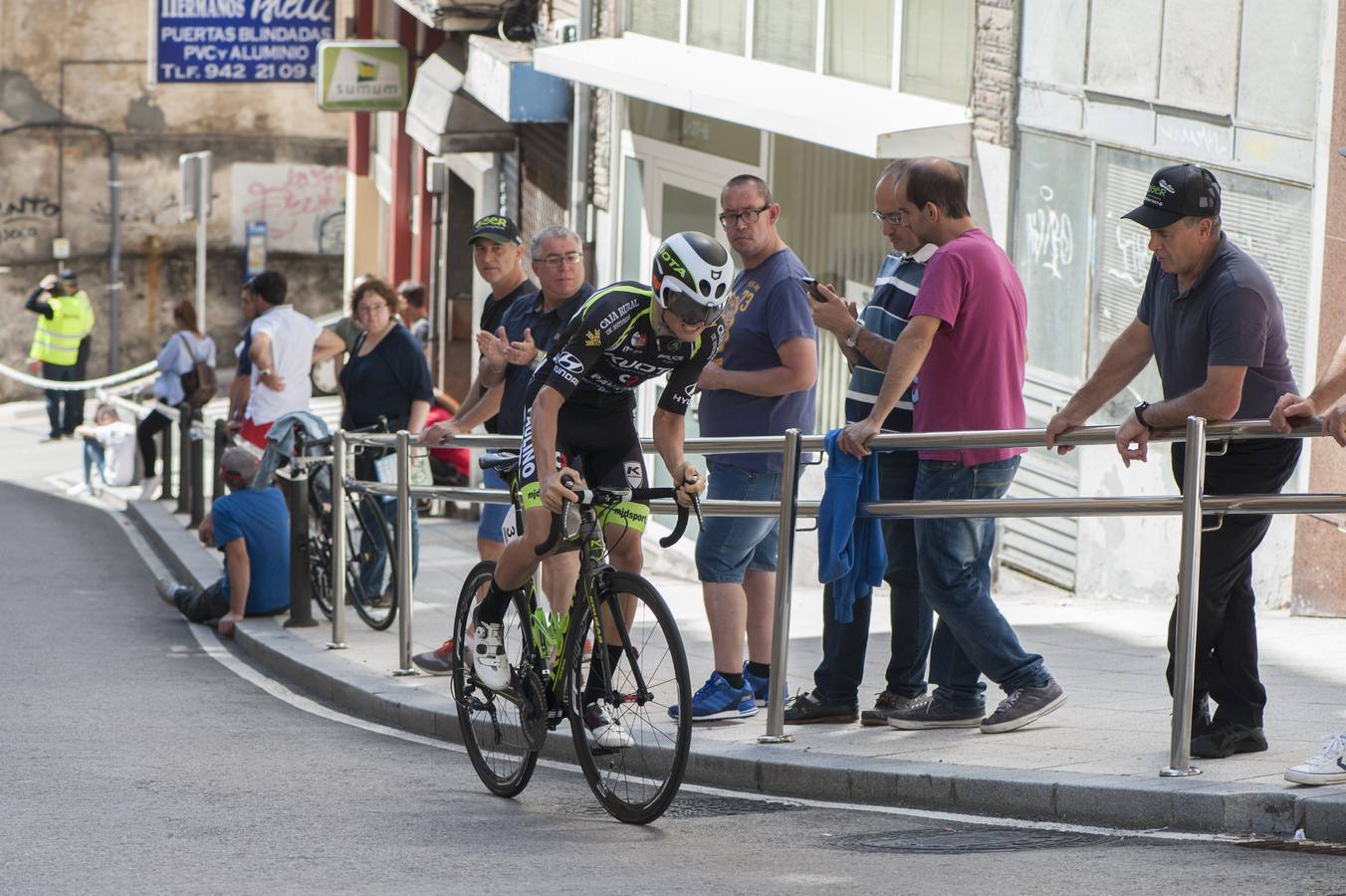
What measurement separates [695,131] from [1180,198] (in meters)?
8.83

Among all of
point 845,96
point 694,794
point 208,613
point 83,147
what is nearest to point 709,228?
point 845,96

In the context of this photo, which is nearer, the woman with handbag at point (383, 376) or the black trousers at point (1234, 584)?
the black trousers at point (1234, 584)

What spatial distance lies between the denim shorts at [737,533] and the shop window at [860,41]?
542 cm

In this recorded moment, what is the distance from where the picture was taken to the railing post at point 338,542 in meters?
9.81

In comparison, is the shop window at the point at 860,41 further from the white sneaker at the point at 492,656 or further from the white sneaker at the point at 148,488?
the white sneaker at the point at 148,488

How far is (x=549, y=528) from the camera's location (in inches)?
255

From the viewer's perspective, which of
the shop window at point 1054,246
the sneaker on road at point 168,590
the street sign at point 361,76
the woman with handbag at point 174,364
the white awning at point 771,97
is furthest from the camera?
the street sign at point 361,76

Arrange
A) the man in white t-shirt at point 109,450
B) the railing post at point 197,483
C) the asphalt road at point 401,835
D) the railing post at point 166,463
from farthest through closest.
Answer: the man in white t-shirt at point 109,450
the railing post at point 166,463
the railing post at point 197,483
the asphalt road at point 401,835

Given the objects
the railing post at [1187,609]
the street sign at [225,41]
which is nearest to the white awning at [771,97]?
the railing post at [1187,609]

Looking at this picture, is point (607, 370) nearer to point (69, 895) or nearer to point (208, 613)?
point (69, 895)

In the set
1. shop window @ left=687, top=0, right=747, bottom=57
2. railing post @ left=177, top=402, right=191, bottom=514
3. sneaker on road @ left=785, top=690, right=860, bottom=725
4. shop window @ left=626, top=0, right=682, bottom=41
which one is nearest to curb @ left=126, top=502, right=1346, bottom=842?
sneaker on road @ left=785, top=690, right=860, bottom=725

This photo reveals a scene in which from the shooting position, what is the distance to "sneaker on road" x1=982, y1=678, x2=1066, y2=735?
7.02 m

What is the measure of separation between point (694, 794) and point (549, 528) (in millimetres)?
1074

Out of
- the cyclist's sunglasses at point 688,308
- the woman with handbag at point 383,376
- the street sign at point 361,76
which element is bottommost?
the woman with handbag at point 383,376
